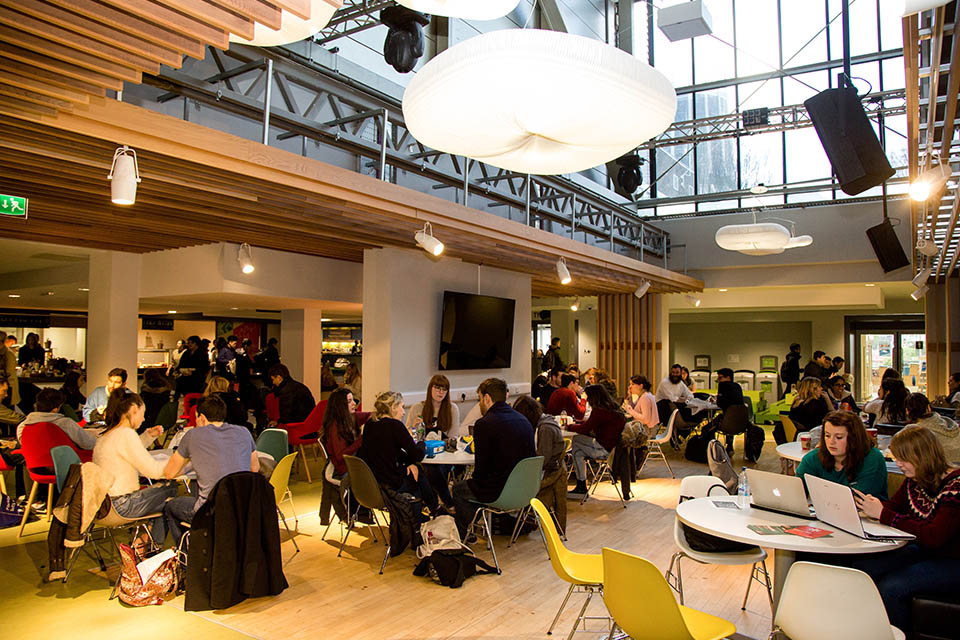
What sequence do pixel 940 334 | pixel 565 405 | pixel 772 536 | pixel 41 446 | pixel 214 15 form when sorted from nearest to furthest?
pixel 214 15 → pixel 772 536 → pixel 41 446 → pixel 565 405 → pixel 940 334

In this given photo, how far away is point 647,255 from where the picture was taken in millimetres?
14211

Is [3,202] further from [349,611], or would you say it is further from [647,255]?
[647,255]

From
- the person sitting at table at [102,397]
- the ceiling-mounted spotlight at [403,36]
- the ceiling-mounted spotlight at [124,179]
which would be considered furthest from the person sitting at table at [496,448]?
the ceiling-mounted spotlight at [403,36]

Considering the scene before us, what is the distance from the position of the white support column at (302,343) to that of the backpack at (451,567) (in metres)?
7.05

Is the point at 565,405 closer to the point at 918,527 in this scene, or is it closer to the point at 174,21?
the point at 918,527

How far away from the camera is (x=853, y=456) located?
3965mm

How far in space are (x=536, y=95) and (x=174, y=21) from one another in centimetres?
146

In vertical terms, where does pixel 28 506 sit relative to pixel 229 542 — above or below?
below

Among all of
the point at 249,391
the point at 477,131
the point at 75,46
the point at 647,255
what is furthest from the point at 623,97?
the point at 647,255

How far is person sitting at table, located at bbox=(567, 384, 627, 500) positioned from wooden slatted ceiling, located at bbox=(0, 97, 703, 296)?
209cm

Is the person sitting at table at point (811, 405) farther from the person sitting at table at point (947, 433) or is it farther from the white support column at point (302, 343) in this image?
the white support column at point (302, 343)

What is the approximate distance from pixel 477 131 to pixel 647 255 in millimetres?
11721

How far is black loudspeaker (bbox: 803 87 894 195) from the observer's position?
4.92 m

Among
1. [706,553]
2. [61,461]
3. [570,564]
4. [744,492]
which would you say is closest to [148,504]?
[61,461]
